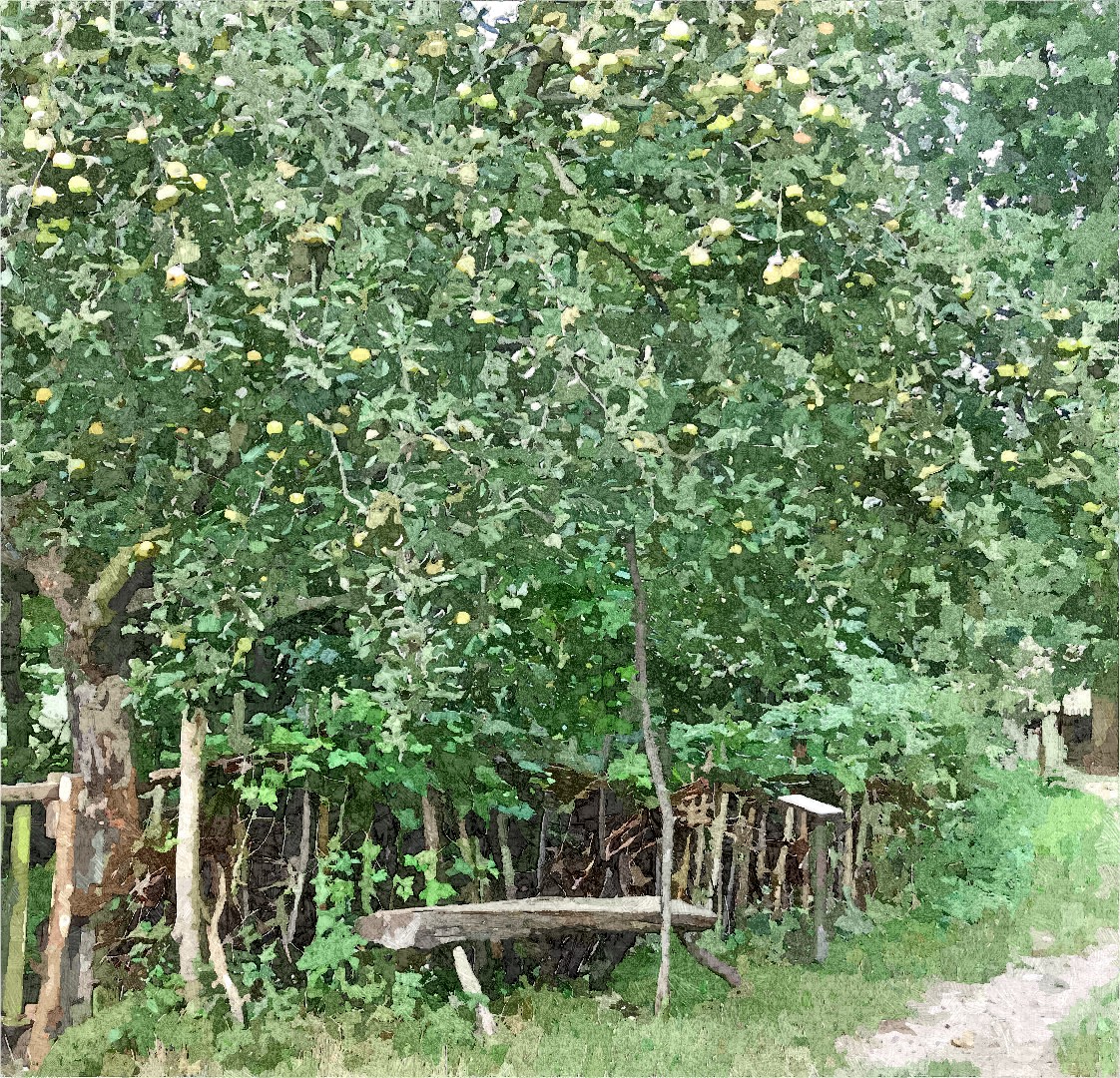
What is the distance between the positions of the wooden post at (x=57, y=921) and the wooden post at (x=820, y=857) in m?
4.45

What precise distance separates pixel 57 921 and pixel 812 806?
15.2 ft

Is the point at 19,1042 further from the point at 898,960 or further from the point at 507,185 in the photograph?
the point at 898,960

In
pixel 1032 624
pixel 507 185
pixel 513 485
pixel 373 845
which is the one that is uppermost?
pixel 507 185

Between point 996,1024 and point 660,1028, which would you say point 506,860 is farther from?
point 996,1024

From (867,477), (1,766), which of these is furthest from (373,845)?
(867,477)

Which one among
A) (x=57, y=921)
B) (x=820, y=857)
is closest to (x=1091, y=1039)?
(x=820, y=857)

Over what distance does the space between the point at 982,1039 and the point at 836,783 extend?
2.32 meters

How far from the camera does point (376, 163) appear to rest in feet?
18.5

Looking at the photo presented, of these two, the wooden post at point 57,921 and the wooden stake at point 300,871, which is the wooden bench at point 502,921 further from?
the wooden post at point 57,921

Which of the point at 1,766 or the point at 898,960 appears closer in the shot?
the point at 1,766

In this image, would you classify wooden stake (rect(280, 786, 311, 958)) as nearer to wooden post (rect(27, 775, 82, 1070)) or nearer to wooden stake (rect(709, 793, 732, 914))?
wooden post (rect(27, 775, 82, 1070))

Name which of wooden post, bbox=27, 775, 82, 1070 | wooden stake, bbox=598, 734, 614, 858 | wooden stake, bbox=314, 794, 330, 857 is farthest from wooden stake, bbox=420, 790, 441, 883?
wooden post, bbox=27, 775, 82, 1070

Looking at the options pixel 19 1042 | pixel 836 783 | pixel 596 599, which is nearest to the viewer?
pixel 19 1042

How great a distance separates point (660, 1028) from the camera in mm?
6805
